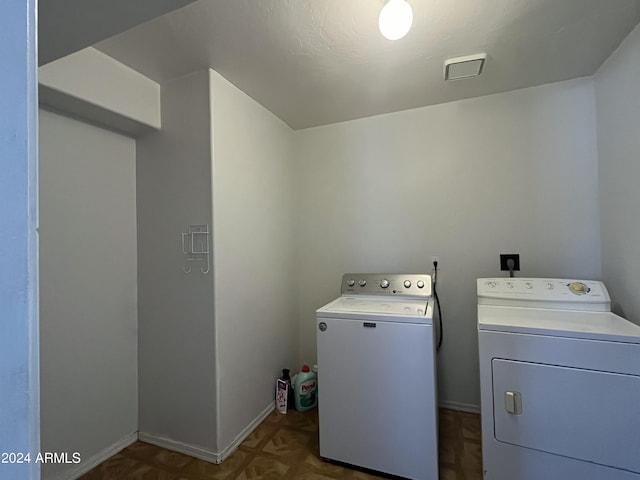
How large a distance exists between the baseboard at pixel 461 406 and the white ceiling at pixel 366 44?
7.52 ft

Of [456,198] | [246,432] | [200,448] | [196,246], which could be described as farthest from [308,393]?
[456,198]

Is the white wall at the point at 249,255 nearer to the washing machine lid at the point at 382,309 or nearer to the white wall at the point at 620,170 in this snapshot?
the washing machine lid at the point at 382,309

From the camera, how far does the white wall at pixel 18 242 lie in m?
0.33

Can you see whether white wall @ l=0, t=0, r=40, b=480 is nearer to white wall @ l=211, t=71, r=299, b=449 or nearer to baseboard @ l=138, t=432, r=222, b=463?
white wall @ l=211, t=71, r=299, b=449

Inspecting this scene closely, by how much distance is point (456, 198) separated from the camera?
7.42 feet

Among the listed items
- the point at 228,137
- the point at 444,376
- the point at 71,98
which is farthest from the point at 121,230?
the point at 444,376

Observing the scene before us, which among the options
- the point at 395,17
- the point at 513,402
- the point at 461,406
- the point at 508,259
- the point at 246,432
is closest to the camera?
the point at 395,17

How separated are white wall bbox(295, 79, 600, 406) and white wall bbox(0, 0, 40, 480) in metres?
2.26

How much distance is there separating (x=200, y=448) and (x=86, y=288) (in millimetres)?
1174

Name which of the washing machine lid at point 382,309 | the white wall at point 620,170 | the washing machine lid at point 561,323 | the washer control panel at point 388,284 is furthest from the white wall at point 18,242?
the white wall at point 620,170

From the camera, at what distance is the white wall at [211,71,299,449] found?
1.83m

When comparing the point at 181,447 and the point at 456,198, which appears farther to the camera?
the point at 456,198

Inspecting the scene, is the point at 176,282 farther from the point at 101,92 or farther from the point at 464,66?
the point at 464,66

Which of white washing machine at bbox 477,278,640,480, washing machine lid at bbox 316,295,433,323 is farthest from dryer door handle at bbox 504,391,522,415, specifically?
washing machine lid at bbox 316,295,433,323
